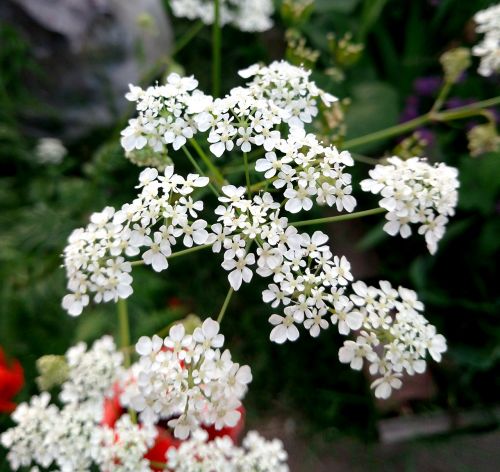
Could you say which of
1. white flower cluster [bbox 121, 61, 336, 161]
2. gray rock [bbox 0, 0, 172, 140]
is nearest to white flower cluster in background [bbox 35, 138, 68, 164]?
gray rock [bbox 0, 0, 172, 140]

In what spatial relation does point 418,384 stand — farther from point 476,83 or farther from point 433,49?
point 433,49

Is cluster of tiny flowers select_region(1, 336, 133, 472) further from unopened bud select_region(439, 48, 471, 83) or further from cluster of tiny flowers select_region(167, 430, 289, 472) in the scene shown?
unopened bud select_region(439, 48, 471, 83)

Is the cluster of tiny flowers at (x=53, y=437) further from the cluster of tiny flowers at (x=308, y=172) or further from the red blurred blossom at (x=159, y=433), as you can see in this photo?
the cluster of tiny flowers at (x=308, y=172)

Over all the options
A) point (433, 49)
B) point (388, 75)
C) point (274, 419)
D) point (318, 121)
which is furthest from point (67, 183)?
point (433, 49)

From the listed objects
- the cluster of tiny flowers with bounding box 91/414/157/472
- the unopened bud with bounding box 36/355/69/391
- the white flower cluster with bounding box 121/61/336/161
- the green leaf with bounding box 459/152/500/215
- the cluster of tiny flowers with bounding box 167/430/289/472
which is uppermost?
the green leaf with bounding box 459/152/500/215

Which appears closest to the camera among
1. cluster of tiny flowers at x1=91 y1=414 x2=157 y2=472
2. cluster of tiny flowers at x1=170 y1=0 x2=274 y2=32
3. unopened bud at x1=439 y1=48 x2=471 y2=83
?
cluster of tiny flowers at x1=91 y1=414 x2=157 y2=472

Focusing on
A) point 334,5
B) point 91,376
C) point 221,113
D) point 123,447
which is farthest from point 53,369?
point 334,5

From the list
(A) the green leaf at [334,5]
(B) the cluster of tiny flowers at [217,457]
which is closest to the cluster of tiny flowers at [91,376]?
(B) the cluster of tiny flowers at [217,457]
